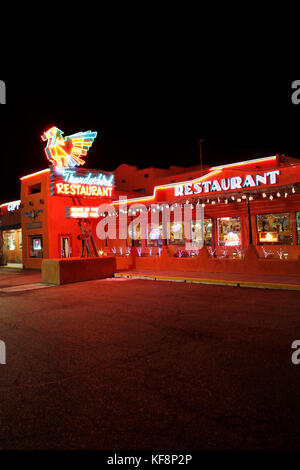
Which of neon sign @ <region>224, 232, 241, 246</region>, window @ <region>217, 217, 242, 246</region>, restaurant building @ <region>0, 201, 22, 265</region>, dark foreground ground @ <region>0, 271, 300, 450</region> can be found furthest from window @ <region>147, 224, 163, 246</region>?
dark foreground ground @ <region>0, 271, 300, 450</region>

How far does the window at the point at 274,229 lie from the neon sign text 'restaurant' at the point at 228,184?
2.45 meters

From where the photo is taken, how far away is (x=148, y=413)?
375cm

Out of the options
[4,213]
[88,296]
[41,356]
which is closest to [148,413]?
[41,356]

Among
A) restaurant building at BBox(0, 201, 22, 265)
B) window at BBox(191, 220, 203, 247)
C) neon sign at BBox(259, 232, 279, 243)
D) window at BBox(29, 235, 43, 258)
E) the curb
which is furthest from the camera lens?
restaurant building at BBox(0, 201, 22, 265)

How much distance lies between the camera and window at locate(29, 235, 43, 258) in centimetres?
2653

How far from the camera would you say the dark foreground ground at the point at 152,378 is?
131 inches

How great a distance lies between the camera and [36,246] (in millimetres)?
27062

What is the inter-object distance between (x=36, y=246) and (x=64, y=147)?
402 inches

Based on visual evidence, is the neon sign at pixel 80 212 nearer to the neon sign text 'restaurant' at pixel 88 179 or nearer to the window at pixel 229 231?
the neon sign text 'restaurant' at pixel 88 179

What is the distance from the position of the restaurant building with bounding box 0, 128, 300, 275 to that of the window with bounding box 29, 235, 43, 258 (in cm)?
7

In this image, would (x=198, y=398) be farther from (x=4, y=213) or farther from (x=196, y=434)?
(x=4, y=213)

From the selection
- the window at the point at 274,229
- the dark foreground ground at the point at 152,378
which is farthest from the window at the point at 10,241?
the dark foreground ground at the point at 152,378

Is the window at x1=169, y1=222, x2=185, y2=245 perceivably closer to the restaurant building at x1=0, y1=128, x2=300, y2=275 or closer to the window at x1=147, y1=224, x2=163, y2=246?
the restaurant building at x1=0, y1=128, x2=300, y2=275
